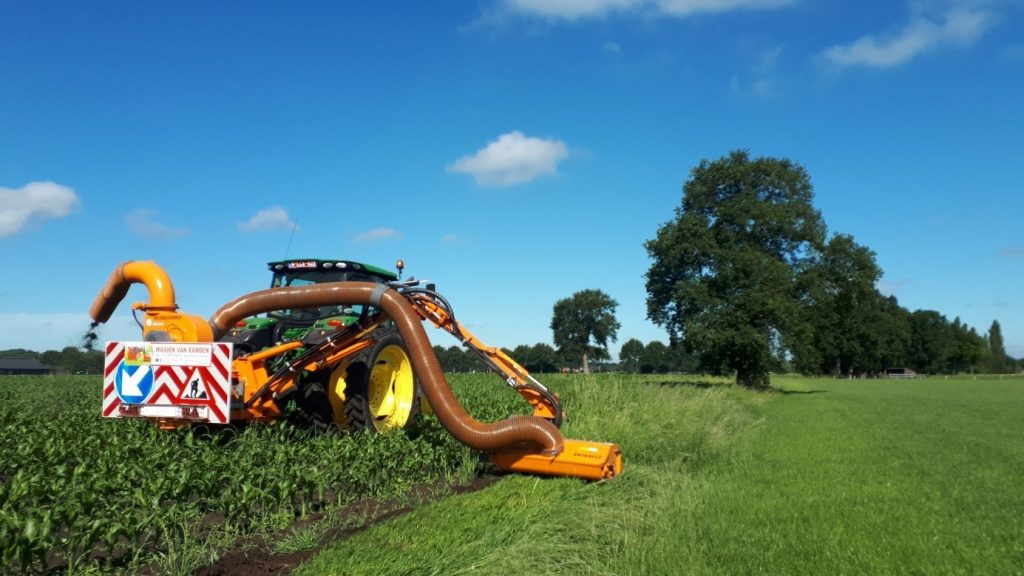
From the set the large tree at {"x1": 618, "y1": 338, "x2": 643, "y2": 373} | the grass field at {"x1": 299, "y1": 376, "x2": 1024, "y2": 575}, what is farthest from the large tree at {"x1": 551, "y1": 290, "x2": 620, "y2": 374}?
the grass field at {"x1": 299, "y1": 376, "x2": 1024, "y2": 575}

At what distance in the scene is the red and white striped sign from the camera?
770 cm

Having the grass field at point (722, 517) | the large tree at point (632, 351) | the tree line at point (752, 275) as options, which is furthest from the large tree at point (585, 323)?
the grass field at point (722, 517)

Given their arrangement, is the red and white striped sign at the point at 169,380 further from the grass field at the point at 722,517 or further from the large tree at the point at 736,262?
the large tree at the point at 736,262

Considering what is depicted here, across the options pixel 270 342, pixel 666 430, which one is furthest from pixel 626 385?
pixel 270 342

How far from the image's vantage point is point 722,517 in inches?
257

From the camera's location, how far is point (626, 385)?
17.0 meters

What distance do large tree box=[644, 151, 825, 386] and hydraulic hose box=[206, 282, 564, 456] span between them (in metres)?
29.2

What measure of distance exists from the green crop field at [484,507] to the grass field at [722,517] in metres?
0.03

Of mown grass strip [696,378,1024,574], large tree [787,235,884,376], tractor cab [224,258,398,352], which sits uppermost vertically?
large tree [787,235,884,376]

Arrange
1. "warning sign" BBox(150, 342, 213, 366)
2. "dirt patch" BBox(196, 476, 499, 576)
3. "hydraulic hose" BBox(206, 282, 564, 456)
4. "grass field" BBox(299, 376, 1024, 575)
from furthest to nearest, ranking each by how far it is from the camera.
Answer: "hydraulic hose" BBox(206, 282, 564, 456), "warning sign" BBox(150, 342, 213, 366), "grass field" BBox(299, 376, 1024, 575), "dirt patch" BBox(196, 476, 499, 576)

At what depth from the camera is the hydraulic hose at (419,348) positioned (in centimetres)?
786

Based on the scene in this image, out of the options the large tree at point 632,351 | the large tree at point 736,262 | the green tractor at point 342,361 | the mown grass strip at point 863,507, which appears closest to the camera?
the mown grass strip at point 863,507

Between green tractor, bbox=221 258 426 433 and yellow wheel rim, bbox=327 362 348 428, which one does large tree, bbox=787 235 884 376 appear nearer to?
green tractor, bbox=221 258 426 433

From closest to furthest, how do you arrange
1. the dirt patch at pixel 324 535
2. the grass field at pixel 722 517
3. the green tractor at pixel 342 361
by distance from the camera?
the dirt patch at pixel 324 535
the grass field at pixel 722 517
the green tractor at pixel 342 361
